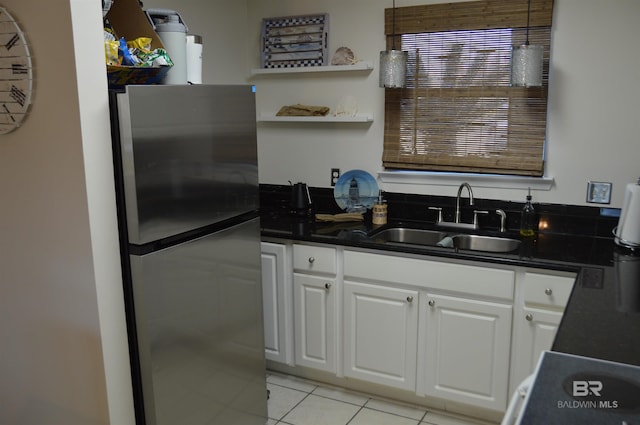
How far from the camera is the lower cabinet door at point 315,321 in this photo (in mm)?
3020

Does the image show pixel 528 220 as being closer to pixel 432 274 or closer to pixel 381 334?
pixel 432 274

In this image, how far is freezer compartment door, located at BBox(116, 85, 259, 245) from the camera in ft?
6.37

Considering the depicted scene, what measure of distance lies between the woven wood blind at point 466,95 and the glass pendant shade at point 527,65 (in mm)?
183

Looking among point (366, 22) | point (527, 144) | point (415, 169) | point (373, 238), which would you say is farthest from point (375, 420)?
point (366, 22)

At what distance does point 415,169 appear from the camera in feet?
10.8

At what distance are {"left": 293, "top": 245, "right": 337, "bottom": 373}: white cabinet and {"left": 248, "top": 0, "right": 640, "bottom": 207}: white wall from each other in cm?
69

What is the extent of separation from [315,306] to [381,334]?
1.24 feet

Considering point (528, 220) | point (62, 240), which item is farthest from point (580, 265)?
point (62, 240)

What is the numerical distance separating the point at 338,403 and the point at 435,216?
1.13 meters

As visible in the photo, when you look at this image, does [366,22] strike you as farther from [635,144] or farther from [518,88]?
[635,144]

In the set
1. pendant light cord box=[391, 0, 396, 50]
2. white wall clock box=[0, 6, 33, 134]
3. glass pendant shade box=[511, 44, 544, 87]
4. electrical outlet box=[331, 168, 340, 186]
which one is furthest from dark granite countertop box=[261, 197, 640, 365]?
white wall clock box=[0, 6, 33, 134]

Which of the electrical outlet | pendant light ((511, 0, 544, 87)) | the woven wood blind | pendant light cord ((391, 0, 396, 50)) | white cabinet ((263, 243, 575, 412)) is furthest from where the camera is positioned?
the electrical outlet

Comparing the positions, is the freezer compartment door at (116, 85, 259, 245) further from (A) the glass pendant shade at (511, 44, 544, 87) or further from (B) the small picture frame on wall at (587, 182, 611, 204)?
(B) the small picture frame on wall at (587, 182, 611, 204)

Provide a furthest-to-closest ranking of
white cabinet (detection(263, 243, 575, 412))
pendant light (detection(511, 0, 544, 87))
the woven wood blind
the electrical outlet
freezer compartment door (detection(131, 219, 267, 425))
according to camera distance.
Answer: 1. the electrical outlet
2. the woven wood blind
3. pendant light (detection(511, 0, 544, 87))
4. white cabinet (detection(263, 243, 575, 412))
5. freezer compartment door (detection(131, 219, 267, 425))
